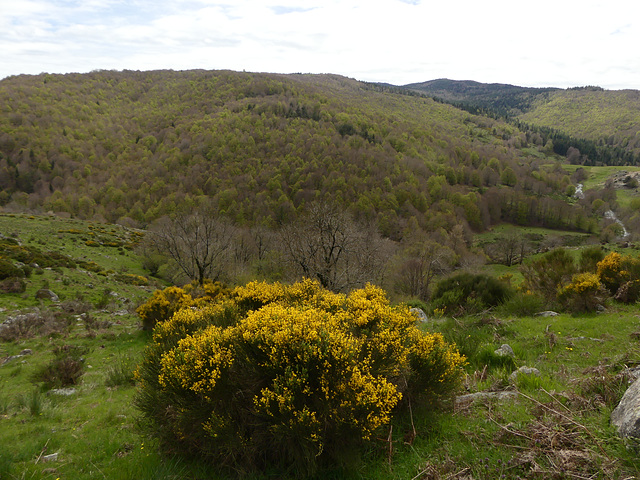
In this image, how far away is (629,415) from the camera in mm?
2893

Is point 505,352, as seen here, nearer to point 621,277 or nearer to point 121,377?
point 621,277

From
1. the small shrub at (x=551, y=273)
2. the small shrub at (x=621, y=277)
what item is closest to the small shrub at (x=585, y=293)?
the small shrub at (x=621, y=277)

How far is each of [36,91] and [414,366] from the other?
15692 centimetres

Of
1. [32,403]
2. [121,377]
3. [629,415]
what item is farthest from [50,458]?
[629,415]

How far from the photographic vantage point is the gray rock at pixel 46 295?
14.7 meters

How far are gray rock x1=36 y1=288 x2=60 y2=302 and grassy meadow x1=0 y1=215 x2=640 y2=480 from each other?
433cm

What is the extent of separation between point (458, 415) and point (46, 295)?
18.2 meters

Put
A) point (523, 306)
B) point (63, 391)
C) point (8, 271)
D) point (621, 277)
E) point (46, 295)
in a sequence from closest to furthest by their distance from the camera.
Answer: point (63, 391) < point (621, 277) < point (523, 306) < point (46, 295) < point (8, 271)

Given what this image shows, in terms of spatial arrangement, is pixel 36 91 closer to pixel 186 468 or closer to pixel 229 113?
pixel 229 113

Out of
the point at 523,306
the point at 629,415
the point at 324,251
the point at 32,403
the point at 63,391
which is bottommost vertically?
the point at 63,391

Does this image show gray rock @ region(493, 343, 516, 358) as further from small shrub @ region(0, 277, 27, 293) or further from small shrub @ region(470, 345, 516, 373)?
small shrub @ region(0, 277, 27, 293)

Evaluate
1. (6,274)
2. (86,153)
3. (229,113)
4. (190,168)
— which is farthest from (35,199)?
(6,274)

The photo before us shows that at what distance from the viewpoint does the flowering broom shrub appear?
10.8 feet

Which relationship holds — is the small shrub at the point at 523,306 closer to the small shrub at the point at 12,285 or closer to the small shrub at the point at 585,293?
the small shrub at the point at 585,293
